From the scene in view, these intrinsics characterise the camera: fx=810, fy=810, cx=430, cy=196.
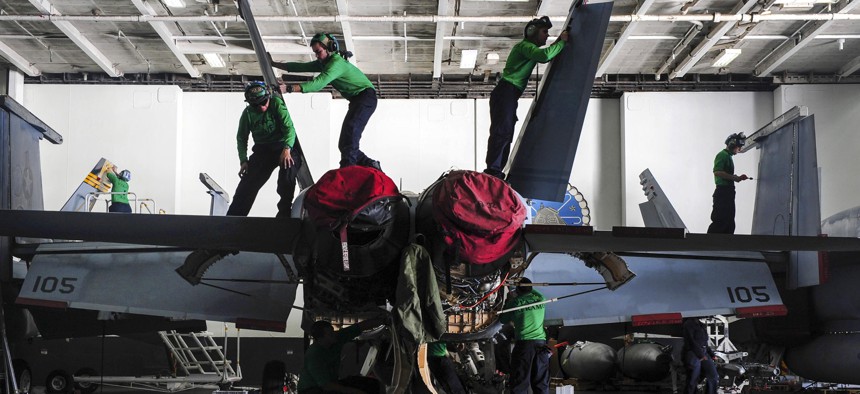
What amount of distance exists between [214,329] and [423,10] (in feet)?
24.9

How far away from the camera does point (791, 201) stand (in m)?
9.30

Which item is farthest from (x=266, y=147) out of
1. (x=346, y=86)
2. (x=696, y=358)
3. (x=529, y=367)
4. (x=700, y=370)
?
(x=700, y=370)

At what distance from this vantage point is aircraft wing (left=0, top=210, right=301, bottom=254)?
426 centimetres

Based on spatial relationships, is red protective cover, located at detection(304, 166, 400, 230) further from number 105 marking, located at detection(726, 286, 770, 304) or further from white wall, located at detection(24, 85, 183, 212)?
white wall, located at detection(24, 85, 183, 212)

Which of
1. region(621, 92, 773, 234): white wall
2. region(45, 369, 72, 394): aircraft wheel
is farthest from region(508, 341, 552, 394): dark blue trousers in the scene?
region(621, 92, 773, 234): white wall

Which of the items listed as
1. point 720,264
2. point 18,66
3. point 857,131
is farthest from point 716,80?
point 18,66

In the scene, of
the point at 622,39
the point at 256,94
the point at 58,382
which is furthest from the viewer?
the point at 622,39

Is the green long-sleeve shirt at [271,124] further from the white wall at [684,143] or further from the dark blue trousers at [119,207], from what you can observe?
the white wall at [684,143]

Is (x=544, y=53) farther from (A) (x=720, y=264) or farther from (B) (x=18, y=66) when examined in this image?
(B) (x=18, y=66)

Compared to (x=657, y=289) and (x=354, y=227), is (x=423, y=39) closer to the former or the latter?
(x=657, y=289)

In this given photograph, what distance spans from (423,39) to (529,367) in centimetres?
948

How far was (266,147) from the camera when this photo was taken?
7176mm

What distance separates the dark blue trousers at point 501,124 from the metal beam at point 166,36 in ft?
29.8

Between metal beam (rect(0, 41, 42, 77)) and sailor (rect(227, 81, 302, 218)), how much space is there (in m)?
10.8
